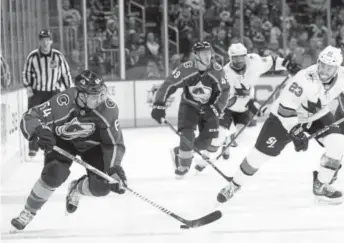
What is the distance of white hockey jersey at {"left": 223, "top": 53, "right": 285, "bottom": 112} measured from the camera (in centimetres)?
659

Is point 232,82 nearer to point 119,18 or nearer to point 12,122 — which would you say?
point 12,122

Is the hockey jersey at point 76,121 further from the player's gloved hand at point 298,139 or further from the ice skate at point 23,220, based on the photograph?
the player's gloved hand at point 298,139

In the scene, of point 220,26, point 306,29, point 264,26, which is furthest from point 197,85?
point 306,29

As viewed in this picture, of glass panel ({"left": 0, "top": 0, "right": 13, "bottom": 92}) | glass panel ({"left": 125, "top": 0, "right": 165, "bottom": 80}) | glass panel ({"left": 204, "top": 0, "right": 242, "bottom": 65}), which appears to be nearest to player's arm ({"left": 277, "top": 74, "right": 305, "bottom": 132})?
glass panel ({"left": 0, "top": 0, "right": 13, "bottom": 92})

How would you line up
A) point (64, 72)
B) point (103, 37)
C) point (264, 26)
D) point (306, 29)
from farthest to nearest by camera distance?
point (306, 29) < point (264, 26) < point (103, 37) < point (64, 72)

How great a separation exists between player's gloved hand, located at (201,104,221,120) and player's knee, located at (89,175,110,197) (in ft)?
6.46

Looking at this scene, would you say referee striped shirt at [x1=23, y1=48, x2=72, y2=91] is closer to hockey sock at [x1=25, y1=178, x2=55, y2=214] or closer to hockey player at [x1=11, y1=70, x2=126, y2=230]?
hockey player at [x1=11, y1=70, x2=126, y2=230]

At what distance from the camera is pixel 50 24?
10.0 metres

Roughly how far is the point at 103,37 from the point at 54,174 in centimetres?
664

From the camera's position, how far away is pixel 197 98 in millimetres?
5898

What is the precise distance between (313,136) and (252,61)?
1952 mm

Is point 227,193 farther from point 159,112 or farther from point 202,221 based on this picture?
point 159,112

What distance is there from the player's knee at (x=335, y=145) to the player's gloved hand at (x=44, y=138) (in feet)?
5.66

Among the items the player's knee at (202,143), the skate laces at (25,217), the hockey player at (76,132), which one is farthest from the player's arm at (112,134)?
the player's knee at (202,143)
